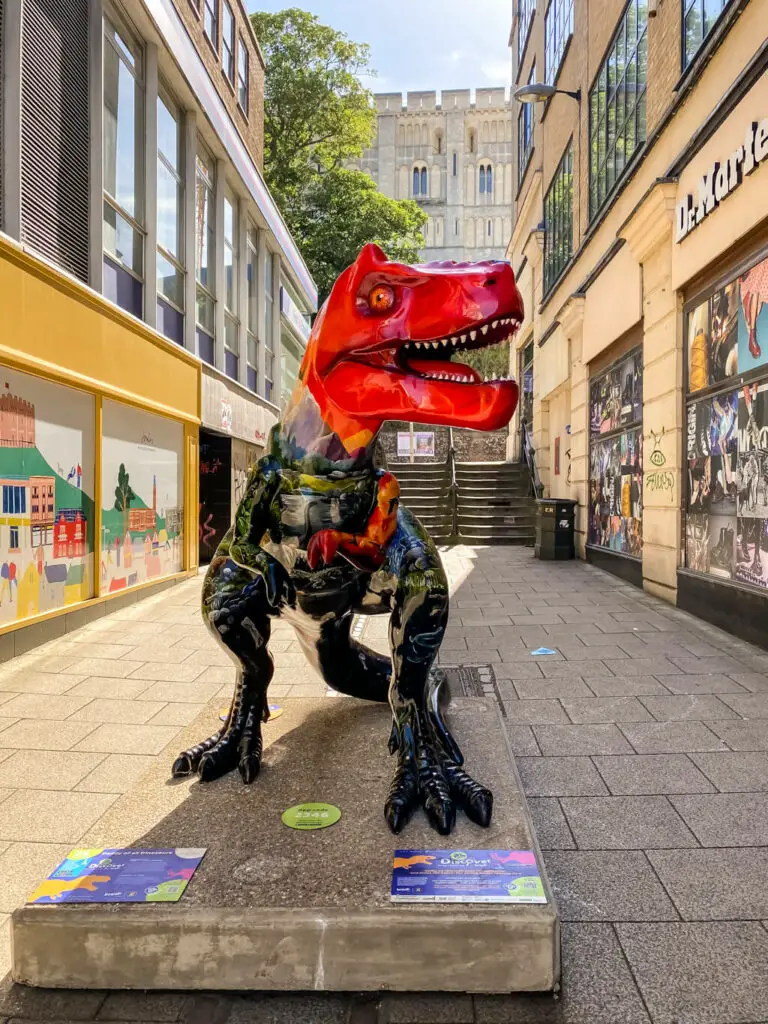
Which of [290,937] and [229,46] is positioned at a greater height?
[229,46]

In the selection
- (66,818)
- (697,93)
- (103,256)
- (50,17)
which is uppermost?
(50,17)

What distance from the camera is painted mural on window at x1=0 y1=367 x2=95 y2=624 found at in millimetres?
5578

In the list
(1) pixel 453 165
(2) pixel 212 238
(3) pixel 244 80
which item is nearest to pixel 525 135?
(3) pixel 244 80

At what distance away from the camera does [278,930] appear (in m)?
1.64

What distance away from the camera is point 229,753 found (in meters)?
2.41

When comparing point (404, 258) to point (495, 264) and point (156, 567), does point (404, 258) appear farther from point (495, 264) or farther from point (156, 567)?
point (495, 264)

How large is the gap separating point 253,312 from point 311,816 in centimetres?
1419

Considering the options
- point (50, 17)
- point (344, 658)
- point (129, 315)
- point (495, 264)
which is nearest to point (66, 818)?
point (344, 658)

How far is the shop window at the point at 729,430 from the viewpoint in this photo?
19.1 feet

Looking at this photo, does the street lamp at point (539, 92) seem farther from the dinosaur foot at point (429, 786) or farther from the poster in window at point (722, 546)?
the dinosaur foot at point (429, 786)

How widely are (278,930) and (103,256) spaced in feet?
25.0

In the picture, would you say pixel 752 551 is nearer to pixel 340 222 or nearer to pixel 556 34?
pixel 556 34

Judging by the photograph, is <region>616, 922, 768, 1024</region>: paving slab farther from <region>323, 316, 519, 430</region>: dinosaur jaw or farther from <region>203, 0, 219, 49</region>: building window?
<region>203, 0, 219, 49</region>: building window

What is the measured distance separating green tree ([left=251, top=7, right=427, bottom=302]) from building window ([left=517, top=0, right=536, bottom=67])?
6.80 metres
